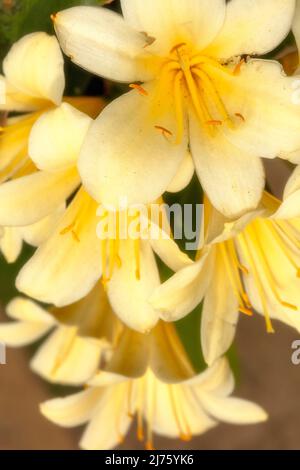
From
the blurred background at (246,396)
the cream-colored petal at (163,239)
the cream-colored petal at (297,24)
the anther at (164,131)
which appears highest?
the cream-colored petal at (297,24)

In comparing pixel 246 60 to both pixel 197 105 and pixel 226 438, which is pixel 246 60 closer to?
pixel 197 105

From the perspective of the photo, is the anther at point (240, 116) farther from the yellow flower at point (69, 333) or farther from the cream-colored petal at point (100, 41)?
the yellow flower at point (69, 333)

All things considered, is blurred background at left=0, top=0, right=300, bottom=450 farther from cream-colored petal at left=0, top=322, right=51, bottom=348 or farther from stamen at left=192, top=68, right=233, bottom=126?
stamen at left=192, top=68, right=233, bottom=126

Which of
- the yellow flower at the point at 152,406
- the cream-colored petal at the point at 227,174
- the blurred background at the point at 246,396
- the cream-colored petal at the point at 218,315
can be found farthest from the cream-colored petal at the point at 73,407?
the blurred background at the point at 246,396

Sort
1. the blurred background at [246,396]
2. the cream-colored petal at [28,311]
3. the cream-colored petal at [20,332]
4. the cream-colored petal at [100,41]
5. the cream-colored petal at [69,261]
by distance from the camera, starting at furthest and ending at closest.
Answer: the blurred background at [246,396] < the cream-colored petal at [20,332] < the cream-colored petal at [28,311] < the cream-colored petal at [69,261] < the cream-colored petal at [100,41]

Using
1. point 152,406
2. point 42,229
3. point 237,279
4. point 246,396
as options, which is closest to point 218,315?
point 237,279

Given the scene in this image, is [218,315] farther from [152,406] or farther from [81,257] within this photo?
[152,406]
